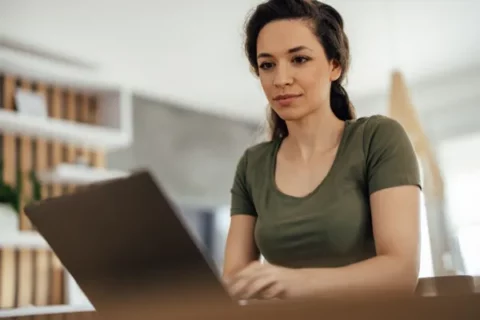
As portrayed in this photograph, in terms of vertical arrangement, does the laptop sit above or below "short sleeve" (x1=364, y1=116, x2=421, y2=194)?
below

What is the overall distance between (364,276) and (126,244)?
0.30 metres

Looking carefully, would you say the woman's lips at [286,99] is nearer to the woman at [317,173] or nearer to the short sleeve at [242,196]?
the woman at [317,173]

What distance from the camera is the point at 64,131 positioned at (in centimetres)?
351

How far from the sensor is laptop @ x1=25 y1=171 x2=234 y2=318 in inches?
20.5

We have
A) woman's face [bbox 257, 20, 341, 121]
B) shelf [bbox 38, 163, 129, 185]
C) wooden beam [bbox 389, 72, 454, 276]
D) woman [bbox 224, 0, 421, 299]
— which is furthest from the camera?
shelf [bbox 38, 163, 129, 185]

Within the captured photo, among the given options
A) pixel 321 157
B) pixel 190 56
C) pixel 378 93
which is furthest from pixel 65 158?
pixel 321 157

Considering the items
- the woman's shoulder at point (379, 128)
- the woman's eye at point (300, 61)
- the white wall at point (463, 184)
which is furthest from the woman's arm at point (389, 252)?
the white wall at point (463, 184)

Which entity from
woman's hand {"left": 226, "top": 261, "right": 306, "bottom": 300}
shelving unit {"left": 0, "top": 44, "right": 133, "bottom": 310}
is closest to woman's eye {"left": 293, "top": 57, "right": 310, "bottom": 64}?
woman's hand {"left": 226, "top": 261, "right": 306, "bottom": 300}

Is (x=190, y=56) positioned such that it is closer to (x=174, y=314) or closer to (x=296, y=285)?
(x=296, y=285)

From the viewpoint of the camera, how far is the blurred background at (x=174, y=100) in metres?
3.14

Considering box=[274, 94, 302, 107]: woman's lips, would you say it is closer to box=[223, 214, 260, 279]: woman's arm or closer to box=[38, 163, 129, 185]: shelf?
box=[223, 214, 260, 279]: woman's arm

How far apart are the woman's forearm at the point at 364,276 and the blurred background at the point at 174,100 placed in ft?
6.52

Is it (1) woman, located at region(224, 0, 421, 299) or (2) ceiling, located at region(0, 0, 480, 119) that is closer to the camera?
(1) woman, located at region(224, 0, 421, 299)

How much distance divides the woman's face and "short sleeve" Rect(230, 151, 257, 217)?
0.50ft
